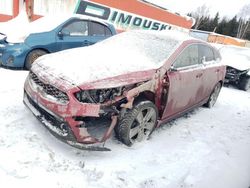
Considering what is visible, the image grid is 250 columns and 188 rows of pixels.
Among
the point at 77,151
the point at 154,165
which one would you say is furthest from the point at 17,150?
the point at 154,165

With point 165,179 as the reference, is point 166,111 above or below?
above

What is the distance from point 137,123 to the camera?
4.25 meters

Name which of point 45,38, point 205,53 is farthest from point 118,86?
point 45,38

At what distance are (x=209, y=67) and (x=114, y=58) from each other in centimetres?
245

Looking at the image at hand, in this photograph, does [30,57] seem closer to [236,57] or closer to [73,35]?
[73,35]

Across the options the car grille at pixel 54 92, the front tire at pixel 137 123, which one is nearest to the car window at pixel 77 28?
the car grille at pixel 54 92

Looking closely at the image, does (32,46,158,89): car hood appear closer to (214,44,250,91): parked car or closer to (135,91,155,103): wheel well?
(135,91,155,103): wheel well

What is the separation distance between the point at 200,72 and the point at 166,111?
1.32m

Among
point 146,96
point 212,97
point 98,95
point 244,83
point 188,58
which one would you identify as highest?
point 188,58

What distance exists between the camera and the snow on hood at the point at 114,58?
12.7ft

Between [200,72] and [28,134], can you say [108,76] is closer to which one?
[28,134]

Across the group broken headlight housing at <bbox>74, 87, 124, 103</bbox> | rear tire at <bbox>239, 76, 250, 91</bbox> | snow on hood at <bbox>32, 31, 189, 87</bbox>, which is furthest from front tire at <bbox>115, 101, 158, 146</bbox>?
rear tire at <bbox>239, 76, 250, 91</bbox>

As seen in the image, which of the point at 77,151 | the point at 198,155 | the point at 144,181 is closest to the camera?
the point at 144,181

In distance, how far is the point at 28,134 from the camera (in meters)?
4.07
